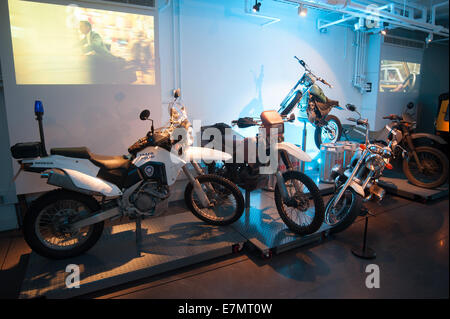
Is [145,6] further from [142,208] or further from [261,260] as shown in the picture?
[261,260]

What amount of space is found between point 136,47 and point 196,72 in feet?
3.57

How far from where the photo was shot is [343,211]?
3.19 meters

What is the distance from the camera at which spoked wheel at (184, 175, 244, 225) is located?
3.04 m

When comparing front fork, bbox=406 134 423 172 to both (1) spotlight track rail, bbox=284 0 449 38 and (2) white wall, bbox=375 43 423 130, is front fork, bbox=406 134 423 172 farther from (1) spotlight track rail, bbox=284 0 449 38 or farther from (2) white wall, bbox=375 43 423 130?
(2) white wall, bbox=375 43 423 130

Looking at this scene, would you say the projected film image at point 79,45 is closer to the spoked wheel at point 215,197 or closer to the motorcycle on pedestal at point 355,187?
the spoked wheel at point 215,197

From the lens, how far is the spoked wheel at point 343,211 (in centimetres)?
302

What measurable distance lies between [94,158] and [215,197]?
1.22 metres

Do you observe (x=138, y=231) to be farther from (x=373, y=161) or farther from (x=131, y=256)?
(x=373, y=161)

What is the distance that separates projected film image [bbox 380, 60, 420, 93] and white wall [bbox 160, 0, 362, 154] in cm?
98

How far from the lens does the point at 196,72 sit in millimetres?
4395

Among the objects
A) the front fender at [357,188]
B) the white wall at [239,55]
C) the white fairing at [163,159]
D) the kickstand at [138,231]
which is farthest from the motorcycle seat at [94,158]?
the front fender at [357,188]

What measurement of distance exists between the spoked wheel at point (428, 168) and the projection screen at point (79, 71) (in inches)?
147

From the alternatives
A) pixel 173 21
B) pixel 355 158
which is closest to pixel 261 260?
pixel 355 158
